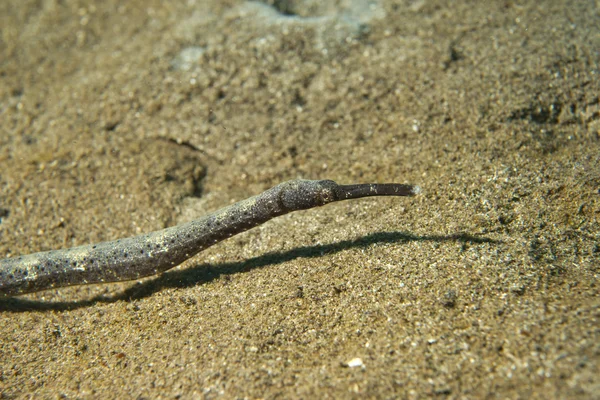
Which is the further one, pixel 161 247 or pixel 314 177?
pixel 314 177

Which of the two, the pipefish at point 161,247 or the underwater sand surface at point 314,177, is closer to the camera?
the underwater sand surface at point 314,177

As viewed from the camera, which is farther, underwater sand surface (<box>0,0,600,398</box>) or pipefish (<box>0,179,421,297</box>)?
pipefish (<box>0,179,421,297</box>)

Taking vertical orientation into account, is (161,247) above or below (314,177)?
below

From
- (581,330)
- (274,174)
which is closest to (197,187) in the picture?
(274,174)
